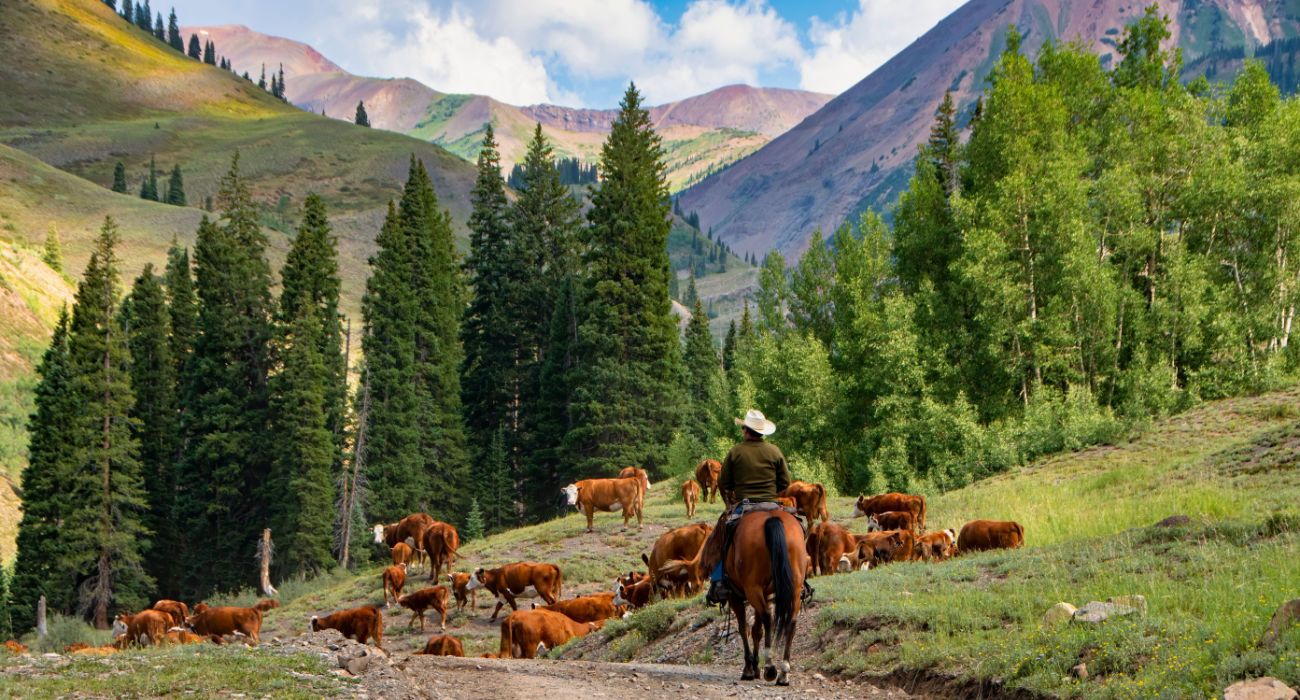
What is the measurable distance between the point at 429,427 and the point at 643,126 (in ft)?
83.5

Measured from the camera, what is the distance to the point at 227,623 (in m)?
20.3

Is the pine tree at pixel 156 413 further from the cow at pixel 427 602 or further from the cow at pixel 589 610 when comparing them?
the cow at pixel 589 610

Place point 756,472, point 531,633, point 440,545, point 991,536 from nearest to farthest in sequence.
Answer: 1. point 756,472
2. point 531,633
3. point 991,536
4. point 440,545

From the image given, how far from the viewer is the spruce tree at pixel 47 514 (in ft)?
159

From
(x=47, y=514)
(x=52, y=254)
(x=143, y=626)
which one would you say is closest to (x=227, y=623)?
(x=143, y=626)

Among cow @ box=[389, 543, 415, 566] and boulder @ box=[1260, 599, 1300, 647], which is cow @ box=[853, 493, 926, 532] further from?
boulder @ box=[1260, 599, 1300, 647]

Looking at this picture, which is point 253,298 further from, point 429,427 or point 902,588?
point 902,588

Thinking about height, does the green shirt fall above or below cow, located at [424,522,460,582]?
above

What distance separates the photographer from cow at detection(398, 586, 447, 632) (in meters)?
21.8

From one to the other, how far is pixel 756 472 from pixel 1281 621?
527 cm

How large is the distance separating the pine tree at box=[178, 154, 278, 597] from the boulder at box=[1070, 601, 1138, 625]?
53.8 meters

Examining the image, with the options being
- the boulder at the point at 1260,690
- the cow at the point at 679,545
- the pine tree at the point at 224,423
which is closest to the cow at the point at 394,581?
the cow at the point at 679,545

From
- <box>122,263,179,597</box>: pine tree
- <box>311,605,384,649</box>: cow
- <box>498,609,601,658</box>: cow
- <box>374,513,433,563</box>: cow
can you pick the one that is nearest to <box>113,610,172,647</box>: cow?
<box>311,605,384,649</box>: cow

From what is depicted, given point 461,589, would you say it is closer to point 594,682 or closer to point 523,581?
point 523,581
